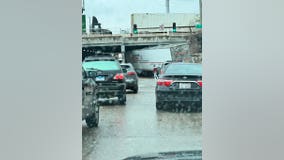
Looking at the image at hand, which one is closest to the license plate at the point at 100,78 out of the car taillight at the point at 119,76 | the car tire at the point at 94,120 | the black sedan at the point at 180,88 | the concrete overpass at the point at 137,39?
the car taillight at the point at 119,76

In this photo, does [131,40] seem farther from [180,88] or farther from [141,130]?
[141,130]

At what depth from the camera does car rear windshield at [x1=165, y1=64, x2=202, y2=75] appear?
9.50 ft

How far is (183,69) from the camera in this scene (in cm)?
295

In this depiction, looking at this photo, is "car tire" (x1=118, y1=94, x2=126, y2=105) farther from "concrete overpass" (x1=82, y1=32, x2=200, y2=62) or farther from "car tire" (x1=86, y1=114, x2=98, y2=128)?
"concrete overpass" (x1=82, y1=32, x2=200, y2=62)

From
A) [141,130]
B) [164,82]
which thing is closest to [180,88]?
[164,82]

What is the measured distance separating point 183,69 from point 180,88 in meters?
0.18

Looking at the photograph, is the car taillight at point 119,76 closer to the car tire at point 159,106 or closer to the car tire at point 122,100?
the car tire at point 122,100
